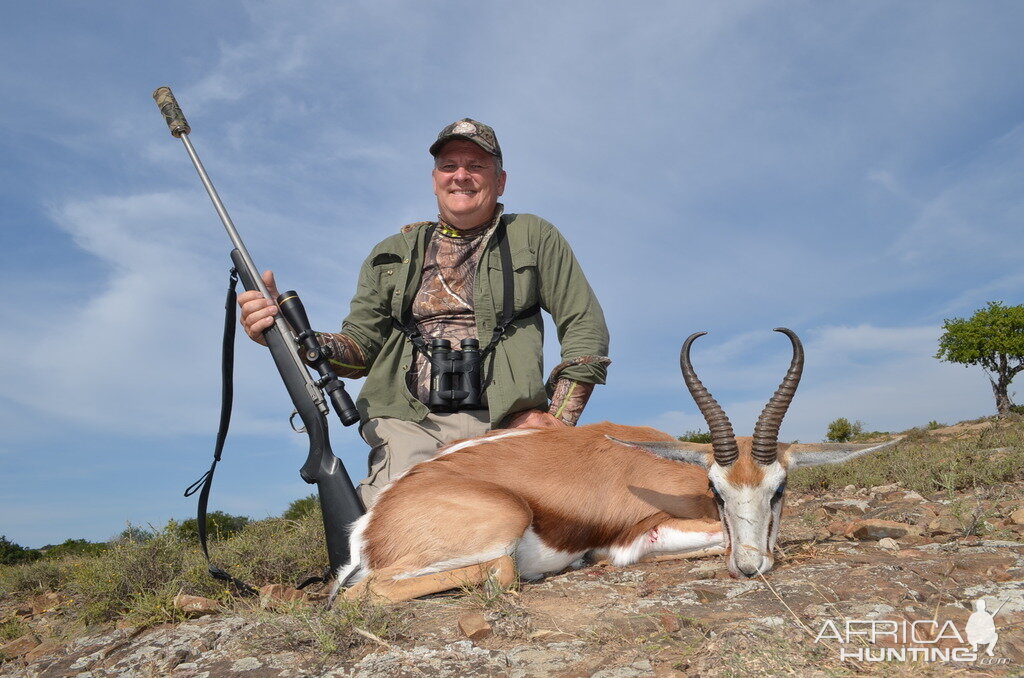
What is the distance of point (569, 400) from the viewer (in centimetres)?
657

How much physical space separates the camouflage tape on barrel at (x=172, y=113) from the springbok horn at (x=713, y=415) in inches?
218

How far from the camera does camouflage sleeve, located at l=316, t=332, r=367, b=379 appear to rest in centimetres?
637

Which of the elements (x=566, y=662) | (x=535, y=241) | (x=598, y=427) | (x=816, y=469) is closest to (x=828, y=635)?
(x=566, y=662)

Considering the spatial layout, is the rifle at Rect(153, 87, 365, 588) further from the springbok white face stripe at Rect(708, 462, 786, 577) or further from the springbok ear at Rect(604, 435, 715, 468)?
the springbok white face stripe at Rect(708, 462, 786, 577)

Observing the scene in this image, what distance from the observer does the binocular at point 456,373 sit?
6.37 meters

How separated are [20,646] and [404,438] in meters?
3.16

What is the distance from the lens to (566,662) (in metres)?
3.15

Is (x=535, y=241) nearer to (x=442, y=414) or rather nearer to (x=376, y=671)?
(x=442, y=414)

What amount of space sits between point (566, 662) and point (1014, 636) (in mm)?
1874

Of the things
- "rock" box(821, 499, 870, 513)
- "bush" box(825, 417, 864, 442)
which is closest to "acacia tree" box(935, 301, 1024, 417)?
"bush" box(825, 417, 864, 442)

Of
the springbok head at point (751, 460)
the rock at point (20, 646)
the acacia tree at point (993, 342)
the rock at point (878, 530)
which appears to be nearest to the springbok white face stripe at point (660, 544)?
the springbok head at point (751, 460)

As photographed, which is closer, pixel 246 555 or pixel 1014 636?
pixel 1014 636

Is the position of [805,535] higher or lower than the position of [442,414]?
lower

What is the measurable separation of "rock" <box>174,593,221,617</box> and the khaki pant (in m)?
1.33
